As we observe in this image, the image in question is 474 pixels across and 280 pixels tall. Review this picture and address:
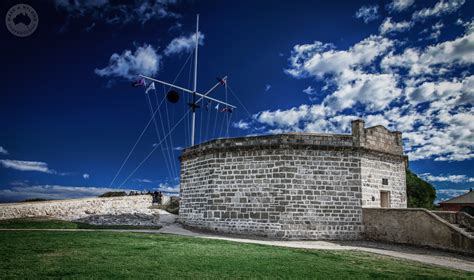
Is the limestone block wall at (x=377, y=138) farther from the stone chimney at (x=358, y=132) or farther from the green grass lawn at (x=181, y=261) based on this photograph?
the green grass lawn at (x=181, y=261)

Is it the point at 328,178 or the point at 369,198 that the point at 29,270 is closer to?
the point at 328,178

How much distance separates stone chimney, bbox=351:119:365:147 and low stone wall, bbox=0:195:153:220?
12208 mm

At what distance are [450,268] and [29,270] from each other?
29.1ft

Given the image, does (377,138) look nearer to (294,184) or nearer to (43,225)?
(294,184)

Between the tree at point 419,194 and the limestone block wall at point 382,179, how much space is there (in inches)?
475

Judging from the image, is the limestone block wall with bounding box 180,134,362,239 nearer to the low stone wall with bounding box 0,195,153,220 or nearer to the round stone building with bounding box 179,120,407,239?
the round stone building with bounding box 179,120,407,239

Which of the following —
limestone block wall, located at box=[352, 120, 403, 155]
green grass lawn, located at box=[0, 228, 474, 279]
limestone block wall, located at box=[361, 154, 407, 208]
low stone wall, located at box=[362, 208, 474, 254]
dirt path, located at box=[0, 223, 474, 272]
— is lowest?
dirt path, located at box=[0, 223, 474, 272]

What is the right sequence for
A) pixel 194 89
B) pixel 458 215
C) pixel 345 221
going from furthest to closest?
pixel 194 89
pixel 345 221
pixel 458 215

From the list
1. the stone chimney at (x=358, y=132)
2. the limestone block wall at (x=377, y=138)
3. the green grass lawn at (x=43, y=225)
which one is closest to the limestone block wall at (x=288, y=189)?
the stone chimney at (x=358, y=132)

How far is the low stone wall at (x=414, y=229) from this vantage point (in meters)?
10.0

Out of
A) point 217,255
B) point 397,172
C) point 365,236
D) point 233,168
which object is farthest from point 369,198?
point 217,255

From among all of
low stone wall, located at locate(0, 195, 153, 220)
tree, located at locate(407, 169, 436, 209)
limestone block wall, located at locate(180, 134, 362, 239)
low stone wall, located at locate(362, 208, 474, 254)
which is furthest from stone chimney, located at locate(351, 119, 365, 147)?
tree, located at locate(407, 169, 436, 209)

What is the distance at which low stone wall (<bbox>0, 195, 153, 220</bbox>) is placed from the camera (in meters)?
16.2

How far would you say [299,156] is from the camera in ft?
42.1
